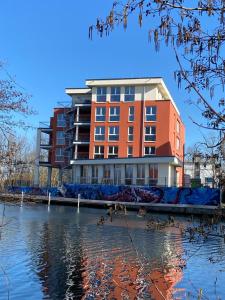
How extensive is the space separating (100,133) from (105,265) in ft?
202

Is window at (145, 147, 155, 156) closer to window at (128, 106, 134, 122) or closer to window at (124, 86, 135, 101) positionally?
window at (128, 106, 134, 122)

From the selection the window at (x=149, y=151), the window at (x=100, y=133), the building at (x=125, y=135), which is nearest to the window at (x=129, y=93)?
the building at (x=125, y=135)

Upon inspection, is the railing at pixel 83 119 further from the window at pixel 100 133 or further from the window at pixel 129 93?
the window at pixel 129 93

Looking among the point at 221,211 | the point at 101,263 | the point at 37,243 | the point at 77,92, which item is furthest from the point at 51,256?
the point at 77,92

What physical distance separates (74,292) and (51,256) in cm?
651

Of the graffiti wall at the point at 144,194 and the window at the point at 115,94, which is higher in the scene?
the window at the point at 115,94

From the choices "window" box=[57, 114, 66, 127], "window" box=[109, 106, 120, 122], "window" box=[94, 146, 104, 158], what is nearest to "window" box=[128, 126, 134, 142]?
"window" box=[109, 106, 120, 122]

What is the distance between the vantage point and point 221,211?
4.76 m

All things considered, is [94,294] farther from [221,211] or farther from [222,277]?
[221,211]

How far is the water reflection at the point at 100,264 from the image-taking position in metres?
14.2

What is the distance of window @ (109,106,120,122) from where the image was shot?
79.3 metres

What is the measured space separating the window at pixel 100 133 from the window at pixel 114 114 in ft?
7.29

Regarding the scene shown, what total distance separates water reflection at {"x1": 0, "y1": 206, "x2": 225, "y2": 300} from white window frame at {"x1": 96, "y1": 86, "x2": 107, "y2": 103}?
52.2 metres

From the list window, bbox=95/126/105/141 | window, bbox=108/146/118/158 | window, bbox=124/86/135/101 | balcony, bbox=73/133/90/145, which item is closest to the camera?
window, bbox=108/146/118/158
